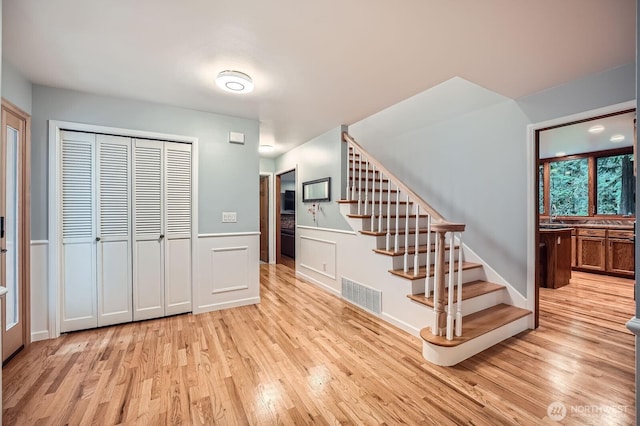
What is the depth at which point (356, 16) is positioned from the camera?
1.67 metres

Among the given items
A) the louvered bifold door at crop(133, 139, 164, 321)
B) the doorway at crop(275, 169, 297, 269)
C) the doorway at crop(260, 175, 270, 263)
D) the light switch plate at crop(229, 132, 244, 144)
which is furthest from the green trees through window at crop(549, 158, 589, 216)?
the louvered bifold door at crop(133, 139, 164, 321)

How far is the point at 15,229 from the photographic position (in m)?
2.34

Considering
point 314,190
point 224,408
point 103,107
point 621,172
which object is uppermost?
point 103,107

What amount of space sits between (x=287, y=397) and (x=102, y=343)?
1.89 m

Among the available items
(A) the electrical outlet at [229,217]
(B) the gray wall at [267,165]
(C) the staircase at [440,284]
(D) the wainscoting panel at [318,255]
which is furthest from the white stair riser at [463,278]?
(B) the gray wall at [267,165]

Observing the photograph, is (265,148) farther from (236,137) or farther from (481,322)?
(481,322)

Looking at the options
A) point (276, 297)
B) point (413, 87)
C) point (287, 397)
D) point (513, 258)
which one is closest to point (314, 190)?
point (276, 297)

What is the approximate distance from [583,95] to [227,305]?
4.13 meters

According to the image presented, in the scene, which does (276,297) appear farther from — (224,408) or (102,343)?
(224,408)

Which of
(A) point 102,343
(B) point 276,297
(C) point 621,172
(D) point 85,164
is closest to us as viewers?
(A) point 102,343

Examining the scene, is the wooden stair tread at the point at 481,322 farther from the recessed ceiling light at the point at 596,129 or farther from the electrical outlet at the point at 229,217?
the recessed ceiling light at the point at 596,129

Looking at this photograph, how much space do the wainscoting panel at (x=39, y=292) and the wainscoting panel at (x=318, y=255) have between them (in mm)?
3059

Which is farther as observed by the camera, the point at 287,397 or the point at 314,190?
the point at 314,190

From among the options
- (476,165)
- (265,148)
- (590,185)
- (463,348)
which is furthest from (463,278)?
(590,185)
